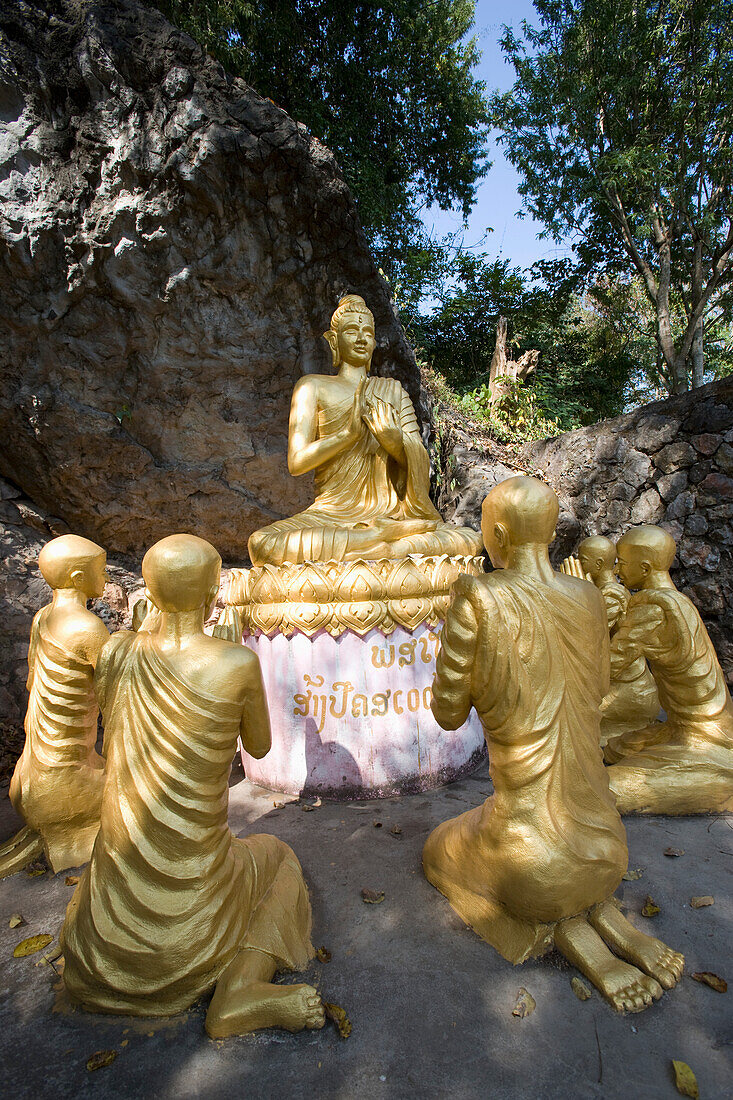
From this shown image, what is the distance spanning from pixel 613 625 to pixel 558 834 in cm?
182

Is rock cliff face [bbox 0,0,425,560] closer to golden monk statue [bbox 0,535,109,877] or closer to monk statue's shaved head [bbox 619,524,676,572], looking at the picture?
golden monk statue [bbox 0,535,109,877]

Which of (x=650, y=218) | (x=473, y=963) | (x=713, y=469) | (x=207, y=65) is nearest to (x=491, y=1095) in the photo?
(x=473, y=963)

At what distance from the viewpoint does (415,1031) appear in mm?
1647

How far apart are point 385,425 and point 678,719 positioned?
8.55 feet

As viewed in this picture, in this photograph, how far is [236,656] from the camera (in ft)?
5.98

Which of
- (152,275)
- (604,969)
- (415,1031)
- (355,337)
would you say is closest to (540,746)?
(604,969)

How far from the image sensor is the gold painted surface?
3.33 metres

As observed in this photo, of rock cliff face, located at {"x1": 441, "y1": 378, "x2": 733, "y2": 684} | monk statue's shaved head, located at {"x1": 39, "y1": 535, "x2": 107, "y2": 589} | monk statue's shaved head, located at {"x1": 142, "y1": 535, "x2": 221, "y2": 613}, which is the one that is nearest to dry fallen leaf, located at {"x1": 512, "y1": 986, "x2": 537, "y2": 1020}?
monk statue's shaved head, located at {"x1": 142, "y1": 535, "x2": 221, "y2": 613}

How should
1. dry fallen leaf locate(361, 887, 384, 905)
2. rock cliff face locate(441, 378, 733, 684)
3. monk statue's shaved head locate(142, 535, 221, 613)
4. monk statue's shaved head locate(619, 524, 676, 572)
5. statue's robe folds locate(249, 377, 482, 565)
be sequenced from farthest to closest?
1. rock cliff face locate(441, 378, 733, 684)
2. statue's robe folds locate(249, 377, 482, 565)
3. monk statue's shaved head locate(619, 524, 676, 572)
4. dry fallen leaf locate(361, 887, 384, 905)
5. monk statue's shaved head locate(142, 535, 221, 613)

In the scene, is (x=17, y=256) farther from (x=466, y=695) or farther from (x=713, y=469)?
(x=713, y=469)

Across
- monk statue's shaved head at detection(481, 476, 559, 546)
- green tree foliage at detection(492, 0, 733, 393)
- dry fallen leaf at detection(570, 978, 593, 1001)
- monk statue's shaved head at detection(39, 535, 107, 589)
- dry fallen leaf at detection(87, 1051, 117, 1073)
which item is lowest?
dry fallen leaf at detection(87, 1051, 117, 1073)

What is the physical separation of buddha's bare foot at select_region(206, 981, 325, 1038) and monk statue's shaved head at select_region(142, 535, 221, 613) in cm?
114

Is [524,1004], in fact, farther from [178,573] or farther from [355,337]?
[355,337]

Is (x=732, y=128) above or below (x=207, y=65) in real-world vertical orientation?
above
